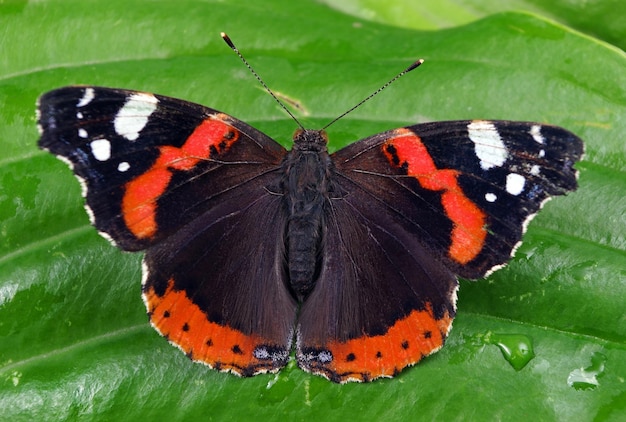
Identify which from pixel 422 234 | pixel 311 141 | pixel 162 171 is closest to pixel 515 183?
pixel 422 234

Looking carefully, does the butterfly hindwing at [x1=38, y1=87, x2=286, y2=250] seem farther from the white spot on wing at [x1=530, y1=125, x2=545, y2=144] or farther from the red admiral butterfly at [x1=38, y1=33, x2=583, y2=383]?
the white spot on wing at [x1=530, y1=125, x2=545, y2=144]

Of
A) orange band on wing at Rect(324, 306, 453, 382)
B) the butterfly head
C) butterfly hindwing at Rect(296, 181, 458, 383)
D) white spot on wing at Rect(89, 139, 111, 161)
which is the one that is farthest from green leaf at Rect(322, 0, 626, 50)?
orange band on wing at Rect(324, 306, 453, 382)

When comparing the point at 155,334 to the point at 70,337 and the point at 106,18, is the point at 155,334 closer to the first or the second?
the point at 70,337

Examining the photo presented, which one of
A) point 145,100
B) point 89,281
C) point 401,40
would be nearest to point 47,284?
point 89,281

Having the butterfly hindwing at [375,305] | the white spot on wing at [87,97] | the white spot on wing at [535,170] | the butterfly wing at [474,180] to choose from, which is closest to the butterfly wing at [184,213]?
the white spot on wing at [87,97]

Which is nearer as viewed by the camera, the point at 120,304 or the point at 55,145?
the point at 55,145

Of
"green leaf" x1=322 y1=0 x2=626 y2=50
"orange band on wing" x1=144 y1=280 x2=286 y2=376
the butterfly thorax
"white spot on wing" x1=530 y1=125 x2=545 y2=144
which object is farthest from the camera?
"green leaf" x1=322 y1=0 x2=626 y2=50
